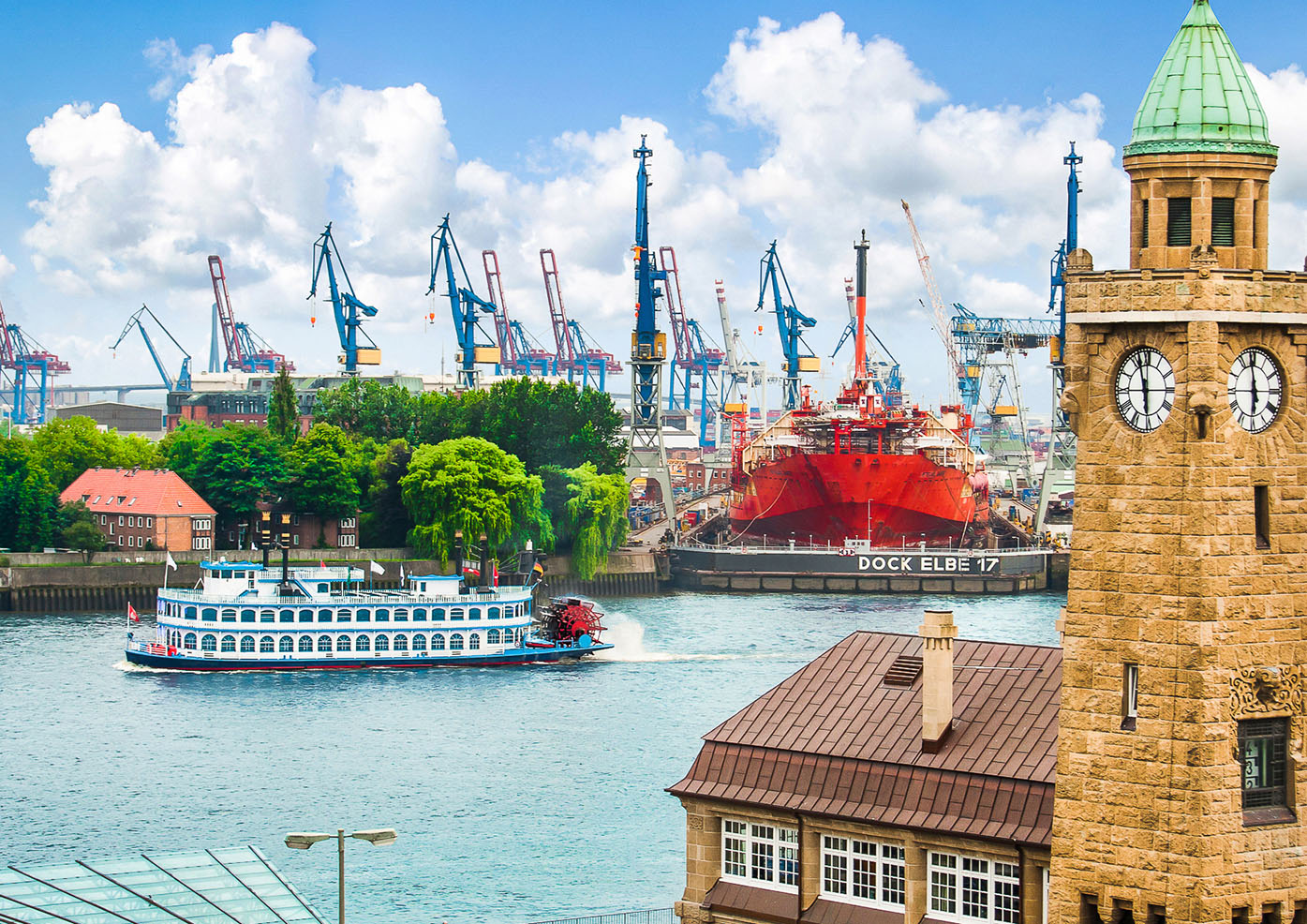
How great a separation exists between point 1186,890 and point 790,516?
356 ft

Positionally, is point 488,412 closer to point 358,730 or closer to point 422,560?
point 422,560

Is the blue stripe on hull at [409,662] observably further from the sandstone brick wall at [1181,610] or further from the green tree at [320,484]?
the sandstone brick wall at [1181,610]

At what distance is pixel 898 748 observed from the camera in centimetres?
3016

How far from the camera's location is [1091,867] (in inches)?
918

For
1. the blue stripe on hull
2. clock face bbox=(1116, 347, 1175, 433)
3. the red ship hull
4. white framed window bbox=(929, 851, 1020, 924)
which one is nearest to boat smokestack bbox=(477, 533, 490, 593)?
the blue stripe on hull

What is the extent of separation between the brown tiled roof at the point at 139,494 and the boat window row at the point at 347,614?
2903 cm

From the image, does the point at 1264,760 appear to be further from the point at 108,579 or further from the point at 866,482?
the point at 866,482

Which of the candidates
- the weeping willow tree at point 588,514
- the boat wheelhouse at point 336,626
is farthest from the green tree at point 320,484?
the boat wheelhouse at point 336,626

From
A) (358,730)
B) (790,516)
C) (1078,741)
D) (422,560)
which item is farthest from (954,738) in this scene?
(790,516)

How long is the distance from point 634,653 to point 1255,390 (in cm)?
6343

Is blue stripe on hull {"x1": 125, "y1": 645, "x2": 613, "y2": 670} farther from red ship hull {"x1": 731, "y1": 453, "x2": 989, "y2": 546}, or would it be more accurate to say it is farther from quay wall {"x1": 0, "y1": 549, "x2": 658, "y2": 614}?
red ship hull {"x1": 731, "y1": 453, "x2": 989, "y2": 546}

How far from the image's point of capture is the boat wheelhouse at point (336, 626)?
82.8 metres

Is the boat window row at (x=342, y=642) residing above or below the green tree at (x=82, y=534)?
below

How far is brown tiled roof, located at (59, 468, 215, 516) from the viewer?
112 m
